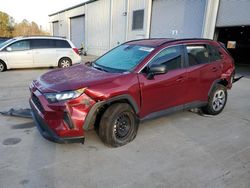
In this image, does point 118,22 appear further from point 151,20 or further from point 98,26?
point 151,20

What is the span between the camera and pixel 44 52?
11.3 metres

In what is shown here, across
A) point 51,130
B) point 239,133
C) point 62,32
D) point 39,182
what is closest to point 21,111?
point 51,130

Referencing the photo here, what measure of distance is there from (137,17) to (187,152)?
1456 centimetres

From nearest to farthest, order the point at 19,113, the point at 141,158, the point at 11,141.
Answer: the point at 141,158 < the point at 11,141 < the point at 19,113

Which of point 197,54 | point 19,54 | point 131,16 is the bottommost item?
point 19,54

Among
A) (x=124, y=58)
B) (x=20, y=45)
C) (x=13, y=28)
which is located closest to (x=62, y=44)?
(x=20, y=45)

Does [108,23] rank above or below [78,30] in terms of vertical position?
above

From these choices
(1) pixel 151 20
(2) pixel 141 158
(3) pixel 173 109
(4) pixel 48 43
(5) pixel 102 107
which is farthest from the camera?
(1) pixel 151 20

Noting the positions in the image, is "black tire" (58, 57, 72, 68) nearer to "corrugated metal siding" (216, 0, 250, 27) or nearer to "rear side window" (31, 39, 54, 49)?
"rear side window" (31, 39, 54, 49)

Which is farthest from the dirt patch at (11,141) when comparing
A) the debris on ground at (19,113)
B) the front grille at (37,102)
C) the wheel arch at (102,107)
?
the wheel arch at (102,107)

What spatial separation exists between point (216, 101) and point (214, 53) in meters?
1.10

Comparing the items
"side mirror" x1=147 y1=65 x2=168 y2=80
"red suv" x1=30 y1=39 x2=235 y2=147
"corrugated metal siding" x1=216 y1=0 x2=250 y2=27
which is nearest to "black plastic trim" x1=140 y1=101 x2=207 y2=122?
"red suv" x1=30 y1=39 x2=235 y2=147

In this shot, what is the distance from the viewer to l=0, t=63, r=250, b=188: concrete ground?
287cm

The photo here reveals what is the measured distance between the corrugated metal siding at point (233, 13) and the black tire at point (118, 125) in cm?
909
